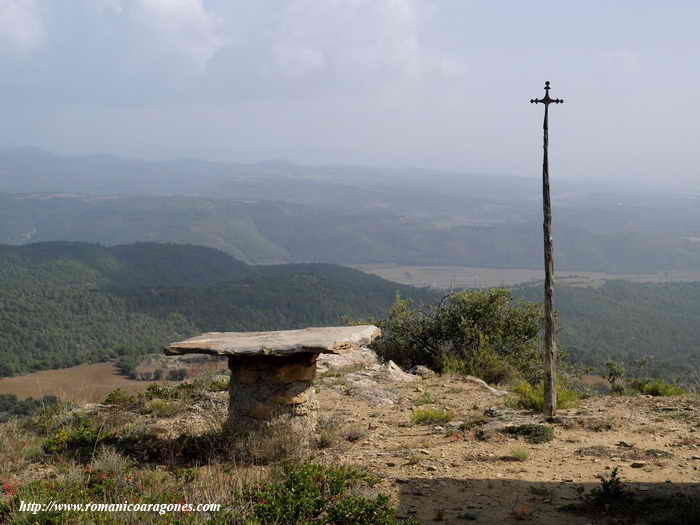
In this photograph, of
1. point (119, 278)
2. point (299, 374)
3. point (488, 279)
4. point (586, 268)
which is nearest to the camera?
point (299, 374)

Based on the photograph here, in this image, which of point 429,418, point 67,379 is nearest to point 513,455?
point 429,418

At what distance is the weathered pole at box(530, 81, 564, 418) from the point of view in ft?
32.0

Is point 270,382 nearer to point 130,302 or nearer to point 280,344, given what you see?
point 280,344

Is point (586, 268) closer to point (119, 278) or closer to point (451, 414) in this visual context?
point (119, 278)

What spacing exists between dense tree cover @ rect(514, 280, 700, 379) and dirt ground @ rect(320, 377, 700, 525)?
39290mm

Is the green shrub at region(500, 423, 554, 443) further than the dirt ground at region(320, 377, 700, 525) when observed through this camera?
Yes

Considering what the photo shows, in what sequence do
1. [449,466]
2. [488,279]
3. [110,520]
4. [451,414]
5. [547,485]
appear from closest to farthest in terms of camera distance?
[110,520] → [547,485] → [449,466] → [451,414] → [488,279]

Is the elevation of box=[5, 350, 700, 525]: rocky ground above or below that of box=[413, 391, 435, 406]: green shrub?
above

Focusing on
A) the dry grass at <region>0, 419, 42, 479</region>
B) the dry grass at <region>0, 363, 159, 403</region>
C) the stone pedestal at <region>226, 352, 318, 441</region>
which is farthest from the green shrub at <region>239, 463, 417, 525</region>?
the dry grass at <region>0, 363, 159, 403</region>

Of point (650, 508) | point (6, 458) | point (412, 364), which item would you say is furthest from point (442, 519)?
point (412, 364)

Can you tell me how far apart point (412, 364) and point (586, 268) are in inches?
7059

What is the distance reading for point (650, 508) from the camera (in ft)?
20.1

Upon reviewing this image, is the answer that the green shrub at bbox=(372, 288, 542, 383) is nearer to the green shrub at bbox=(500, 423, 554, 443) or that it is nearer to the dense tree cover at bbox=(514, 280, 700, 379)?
the green shrub at bbox=(500, 423, 554, 443)

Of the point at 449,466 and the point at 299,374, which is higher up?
the point at 299,374
